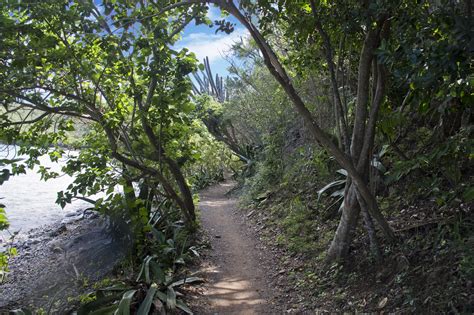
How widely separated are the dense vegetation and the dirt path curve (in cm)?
50

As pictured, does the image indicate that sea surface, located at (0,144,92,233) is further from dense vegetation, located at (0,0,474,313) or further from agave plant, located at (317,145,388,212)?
agave plant, located at (317,145,388,212)

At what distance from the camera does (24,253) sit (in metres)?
10.6

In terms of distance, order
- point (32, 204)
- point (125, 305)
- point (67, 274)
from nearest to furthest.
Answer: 1. point (125, 305)
2. point (67, 274)
3. point (32, 204)

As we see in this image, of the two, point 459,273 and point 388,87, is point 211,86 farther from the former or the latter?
point 459,273

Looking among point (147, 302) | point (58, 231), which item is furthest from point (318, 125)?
point (58, 231)

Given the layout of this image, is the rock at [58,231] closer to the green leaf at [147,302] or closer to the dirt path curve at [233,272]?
the dirt path curve at [233,272]

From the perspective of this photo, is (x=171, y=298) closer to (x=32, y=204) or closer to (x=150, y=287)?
(x=150, y=287)

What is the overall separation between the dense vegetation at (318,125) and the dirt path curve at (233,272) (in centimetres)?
50

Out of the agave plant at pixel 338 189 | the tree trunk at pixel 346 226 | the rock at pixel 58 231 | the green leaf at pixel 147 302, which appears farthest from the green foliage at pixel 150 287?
the rock at pixel 58 231

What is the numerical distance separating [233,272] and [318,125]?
266 centimetres

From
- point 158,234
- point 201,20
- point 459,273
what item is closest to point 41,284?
point 158,234

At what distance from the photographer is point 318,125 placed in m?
6.07

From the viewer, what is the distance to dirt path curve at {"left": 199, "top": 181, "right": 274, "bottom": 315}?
4.95 m

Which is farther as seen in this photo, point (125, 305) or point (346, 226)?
point (346, 226)
